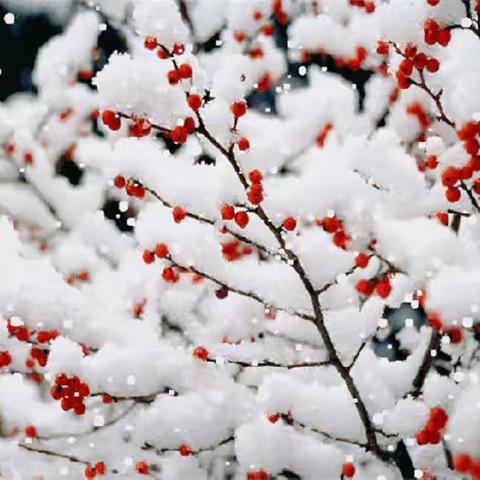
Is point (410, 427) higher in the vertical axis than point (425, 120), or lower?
lower

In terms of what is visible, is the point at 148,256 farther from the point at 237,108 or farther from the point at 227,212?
the point at 237,108

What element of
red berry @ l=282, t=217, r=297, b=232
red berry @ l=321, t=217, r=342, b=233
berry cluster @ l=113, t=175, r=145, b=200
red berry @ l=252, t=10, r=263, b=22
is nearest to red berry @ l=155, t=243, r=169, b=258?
berry cluster @ l=113, t=175, r=145, b=200

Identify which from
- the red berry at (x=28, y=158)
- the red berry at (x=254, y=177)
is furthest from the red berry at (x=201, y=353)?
the red berry at (x=28, y=158)

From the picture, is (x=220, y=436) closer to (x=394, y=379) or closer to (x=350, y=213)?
(x=394, y=379)

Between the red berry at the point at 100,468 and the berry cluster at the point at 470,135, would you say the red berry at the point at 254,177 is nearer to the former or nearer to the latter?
the berry cluster at the point at 470,135

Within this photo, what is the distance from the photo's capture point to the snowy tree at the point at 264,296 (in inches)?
85.1

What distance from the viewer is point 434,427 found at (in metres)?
2.28

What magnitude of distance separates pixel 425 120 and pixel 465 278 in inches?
69.8

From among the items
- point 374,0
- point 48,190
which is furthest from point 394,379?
point 48,190

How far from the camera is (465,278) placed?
1.95 m

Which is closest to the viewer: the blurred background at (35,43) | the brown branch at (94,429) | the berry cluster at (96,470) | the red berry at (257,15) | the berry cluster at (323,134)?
the berry cluster at (96,470)

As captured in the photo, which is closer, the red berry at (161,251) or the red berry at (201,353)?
the red berry at (161,251)

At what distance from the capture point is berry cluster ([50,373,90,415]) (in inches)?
96.7

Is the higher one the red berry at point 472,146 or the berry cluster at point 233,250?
the berry cluster at point 233,250
